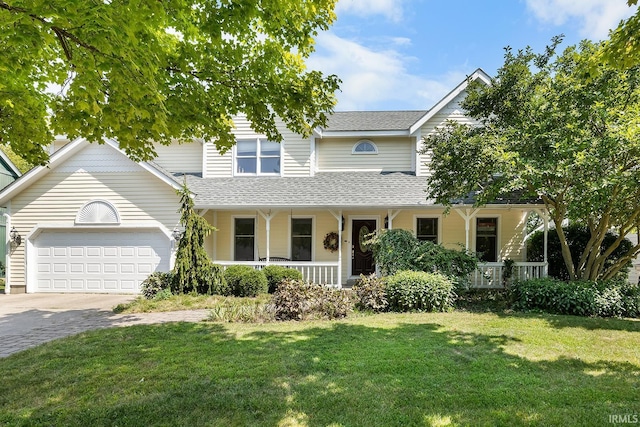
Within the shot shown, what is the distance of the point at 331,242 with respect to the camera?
12.9 meters

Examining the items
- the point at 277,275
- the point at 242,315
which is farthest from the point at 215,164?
the point at 242,315

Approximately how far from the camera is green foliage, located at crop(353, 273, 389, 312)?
333 inches

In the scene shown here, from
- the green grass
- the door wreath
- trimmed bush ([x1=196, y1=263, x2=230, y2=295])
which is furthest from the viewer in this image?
the door wreath

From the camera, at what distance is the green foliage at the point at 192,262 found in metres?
10.3

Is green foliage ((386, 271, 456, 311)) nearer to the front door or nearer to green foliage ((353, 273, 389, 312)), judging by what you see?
green foliage ((353, 273, 389, 312))

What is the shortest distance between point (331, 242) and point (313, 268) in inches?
51.3

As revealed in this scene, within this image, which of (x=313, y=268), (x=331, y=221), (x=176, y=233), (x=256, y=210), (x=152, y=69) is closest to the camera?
(x=152, y=69)

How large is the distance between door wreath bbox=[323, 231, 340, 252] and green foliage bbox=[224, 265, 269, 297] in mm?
2917

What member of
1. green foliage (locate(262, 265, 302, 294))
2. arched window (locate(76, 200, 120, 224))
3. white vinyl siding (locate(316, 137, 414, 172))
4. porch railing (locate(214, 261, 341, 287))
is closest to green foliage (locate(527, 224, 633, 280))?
white vinyl siding (locate(316, 137, 414, 172))

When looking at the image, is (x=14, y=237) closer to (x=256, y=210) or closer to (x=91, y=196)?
(x=91, y=196)

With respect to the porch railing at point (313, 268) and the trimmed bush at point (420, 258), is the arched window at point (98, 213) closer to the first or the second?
the porch railing at point (313, 268)

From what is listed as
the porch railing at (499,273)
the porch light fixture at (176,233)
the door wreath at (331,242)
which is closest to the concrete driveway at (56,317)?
the porch light fixture at (176,233)

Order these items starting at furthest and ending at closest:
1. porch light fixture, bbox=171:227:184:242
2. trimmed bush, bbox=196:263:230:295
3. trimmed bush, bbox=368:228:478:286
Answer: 1. porch light fixture, bbox=171:227:184:242
2. trimmed bush, bbox=196:263:230:295
3. trimmed bush, bbox=368:228:478:286

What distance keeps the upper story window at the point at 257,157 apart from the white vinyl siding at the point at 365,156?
176cm
